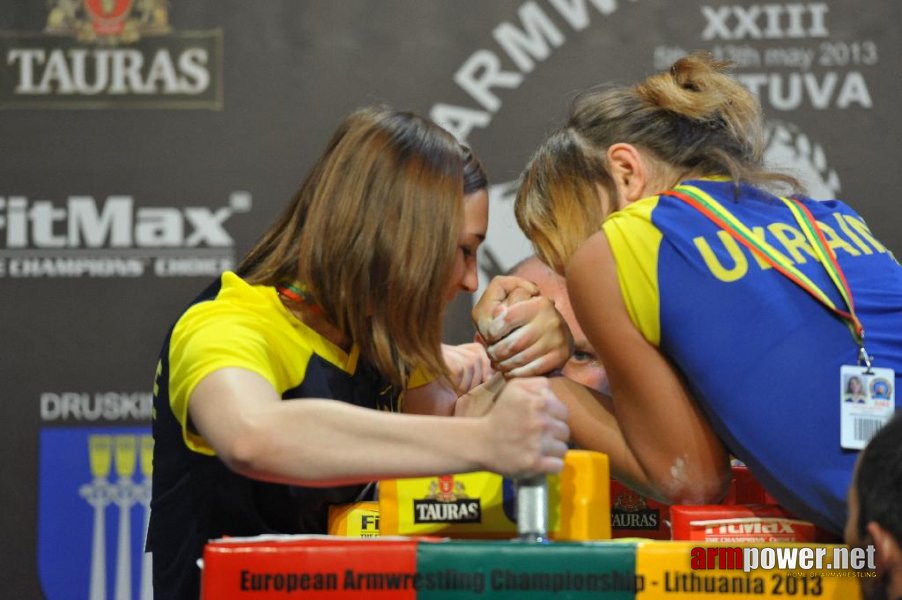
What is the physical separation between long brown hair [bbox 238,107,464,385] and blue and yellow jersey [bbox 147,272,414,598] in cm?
6

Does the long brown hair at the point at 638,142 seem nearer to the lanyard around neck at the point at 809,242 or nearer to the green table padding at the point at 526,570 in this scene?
the lanyard around neck at the point at 809,242

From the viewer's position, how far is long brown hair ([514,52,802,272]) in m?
1.53

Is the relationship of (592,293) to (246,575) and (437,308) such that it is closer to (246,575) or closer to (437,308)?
(437,308)

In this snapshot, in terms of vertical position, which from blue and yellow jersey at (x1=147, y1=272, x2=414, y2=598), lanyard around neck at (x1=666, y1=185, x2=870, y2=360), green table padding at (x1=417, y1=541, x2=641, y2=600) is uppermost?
lanyard around neck at (x1=666, y1=185, x2=870, y2=360)

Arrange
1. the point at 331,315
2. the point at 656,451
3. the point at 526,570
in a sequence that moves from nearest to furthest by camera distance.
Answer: the point at 526,570 → the point at 656,451 → the point at 331,315

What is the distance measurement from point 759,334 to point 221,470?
0.68 meters

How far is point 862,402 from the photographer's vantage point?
49.7 inches

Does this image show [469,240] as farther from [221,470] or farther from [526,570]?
[526,570]

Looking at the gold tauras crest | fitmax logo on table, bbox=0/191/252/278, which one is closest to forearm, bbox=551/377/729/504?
fitmax logo on table, bbox=0/191/252/278

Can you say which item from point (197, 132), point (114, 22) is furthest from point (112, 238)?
point (114, 22)

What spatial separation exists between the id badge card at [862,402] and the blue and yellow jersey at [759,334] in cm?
1

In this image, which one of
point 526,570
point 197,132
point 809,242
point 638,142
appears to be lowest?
point 526,570

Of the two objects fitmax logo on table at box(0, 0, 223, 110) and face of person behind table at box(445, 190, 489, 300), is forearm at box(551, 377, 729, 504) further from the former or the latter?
fitmax logo on table at box(0, 0, 223, 110)

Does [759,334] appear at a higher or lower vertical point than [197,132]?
lower
